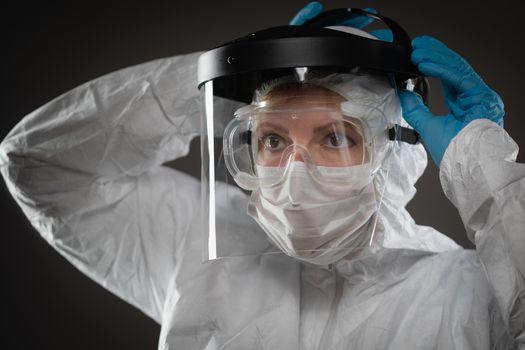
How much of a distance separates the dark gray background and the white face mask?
112 centimetres

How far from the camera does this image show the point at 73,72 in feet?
7.62

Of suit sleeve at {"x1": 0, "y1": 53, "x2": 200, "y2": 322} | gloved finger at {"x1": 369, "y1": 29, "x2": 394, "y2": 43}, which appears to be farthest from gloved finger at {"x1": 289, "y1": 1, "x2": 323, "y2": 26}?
suit sleeve at {"x1": 0, "y1": 53, "x2": 200, "y2": 322}

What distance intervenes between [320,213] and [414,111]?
29 centimetres

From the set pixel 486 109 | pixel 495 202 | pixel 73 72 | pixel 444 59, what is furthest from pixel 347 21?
pixel 73 72

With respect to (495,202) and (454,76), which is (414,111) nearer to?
(454,76)

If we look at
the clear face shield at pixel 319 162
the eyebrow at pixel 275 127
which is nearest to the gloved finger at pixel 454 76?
the clear face shield at pixel 319 162

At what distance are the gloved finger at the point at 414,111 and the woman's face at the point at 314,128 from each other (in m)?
0.11

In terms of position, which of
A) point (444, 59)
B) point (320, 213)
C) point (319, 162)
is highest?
point (444, 59)

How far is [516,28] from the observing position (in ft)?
6.80

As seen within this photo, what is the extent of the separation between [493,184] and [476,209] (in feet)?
0.18

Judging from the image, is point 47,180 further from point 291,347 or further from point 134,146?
point 291,347

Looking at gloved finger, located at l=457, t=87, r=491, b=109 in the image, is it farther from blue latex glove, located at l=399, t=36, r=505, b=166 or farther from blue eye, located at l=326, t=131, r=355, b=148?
blue eye, located at l=326, t=131, r=355, b=148

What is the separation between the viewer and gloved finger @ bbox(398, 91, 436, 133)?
1.28 meters

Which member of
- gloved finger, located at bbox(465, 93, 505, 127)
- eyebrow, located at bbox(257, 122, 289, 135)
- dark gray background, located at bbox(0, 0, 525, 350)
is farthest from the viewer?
dark gray background, located at bbox(0, 0, 525, 350)
